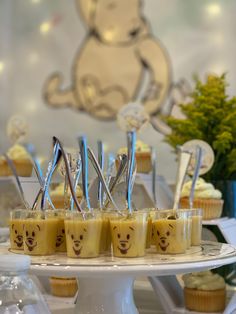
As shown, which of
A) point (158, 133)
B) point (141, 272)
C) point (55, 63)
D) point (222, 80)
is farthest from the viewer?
point (55, 63)

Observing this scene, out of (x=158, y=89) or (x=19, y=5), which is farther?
(x=19, y=5)

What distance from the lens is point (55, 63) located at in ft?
10.8

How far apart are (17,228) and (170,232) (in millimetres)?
335

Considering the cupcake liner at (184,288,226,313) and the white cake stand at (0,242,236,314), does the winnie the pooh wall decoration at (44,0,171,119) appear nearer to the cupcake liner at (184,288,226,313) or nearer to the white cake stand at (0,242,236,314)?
the cupcake liner at (184,288,226,313)

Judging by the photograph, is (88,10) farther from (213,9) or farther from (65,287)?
(65,287)

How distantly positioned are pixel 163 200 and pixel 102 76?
5.11ft

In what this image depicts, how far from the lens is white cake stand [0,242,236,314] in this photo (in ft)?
3.33

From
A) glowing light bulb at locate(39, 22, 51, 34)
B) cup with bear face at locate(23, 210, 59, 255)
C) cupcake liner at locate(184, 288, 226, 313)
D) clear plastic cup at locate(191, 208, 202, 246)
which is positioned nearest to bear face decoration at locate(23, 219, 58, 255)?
cup with bear face at locate(23, 210, 59, 255)

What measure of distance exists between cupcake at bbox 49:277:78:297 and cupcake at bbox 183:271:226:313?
355 millimetres

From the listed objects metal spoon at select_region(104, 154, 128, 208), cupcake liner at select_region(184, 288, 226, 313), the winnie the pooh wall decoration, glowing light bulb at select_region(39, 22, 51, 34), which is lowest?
cupcake liner at select_region(184, 288, 226, 313)

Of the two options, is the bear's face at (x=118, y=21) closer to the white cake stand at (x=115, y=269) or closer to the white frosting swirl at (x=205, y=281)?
the white frosting swirl at (x=205, y=281)

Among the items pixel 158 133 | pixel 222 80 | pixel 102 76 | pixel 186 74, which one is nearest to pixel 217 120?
pixel 222 80

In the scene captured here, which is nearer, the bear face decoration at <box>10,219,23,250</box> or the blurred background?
the bear face decoration at <box>10,219,23,250</box>

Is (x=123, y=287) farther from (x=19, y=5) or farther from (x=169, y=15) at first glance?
(x=19, y=5)
